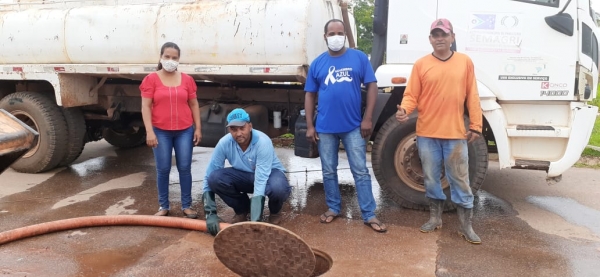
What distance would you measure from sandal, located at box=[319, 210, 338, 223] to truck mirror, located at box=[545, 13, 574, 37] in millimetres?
2504

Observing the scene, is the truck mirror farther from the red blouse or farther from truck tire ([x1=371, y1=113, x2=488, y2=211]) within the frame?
the red blouse

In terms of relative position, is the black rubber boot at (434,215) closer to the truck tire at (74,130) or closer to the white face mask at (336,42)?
the white face mask at (336,42)

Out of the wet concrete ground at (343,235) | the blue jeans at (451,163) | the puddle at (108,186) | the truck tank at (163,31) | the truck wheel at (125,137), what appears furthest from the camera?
the truck wheel at (125,137)

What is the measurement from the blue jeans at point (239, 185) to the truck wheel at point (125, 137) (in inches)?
152

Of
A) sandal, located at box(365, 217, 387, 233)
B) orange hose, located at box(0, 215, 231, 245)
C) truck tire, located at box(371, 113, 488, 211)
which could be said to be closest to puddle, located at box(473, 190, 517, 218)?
truck tire, located at box(371, 113, 488, 211)

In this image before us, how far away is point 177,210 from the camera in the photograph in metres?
4.81

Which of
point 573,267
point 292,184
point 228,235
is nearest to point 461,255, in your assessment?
point 573,267

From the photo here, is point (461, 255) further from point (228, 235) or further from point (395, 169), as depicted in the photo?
point (228, 235)

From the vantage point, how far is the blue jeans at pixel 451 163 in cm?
381

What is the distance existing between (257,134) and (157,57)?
5.86 ft

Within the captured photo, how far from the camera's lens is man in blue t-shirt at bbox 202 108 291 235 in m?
3.83

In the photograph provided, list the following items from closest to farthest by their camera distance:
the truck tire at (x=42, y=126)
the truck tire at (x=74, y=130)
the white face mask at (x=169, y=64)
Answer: the white face mask at (x=169, y=64) < the truck tire at (x=42, y=126) < the truck tire at (x=74, y=130)

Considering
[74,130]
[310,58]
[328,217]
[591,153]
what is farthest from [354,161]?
[591,153]

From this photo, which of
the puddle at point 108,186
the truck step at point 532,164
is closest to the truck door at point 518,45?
the truck step at point 532,164
